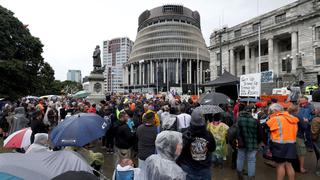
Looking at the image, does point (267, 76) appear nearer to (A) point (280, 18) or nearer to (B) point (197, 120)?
(B) point (197, 120)

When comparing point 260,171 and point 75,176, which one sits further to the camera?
point 260,171

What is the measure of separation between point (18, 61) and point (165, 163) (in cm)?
2802

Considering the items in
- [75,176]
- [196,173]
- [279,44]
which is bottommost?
[196,173]

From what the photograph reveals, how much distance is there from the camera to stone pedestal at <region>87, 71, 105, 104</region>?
2375 centimetres

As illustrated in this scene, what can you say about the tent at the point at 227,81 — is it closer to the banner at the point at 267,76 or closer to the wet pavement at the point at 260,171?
the banner at the point at 267,76

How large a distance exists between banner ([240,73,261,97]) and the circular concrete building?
285 ft

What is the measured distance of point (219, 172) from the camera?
757 centimetres

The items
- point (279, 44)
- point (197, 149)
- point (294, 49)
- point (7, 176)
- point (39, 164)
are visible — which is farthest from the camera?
point (279, 44)

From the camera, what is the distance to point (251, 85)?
12.0 metres

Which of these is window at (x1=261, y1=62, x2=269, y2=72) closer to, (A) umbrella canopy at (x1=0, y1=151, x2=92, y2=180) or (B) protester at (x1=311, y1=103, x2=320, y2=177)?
(B) protester at (x1=311, y1=103, x2=320, y2=177)

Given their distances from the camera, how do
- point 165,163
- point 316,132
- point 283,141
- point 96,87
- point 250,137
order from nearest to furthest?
point 165,163 → point 283,141 → point 250,137 → point 316,132 → point 96,87

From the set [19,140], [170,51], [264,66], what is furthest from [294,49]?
[170,51]

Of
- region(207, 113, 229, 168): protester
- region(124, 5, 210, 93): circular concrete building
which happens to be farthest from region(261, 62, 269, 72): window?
region(124, 5, 210, 93): circular concrete building

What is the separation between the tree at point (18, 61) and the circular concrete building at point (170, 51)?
64.8 meters
